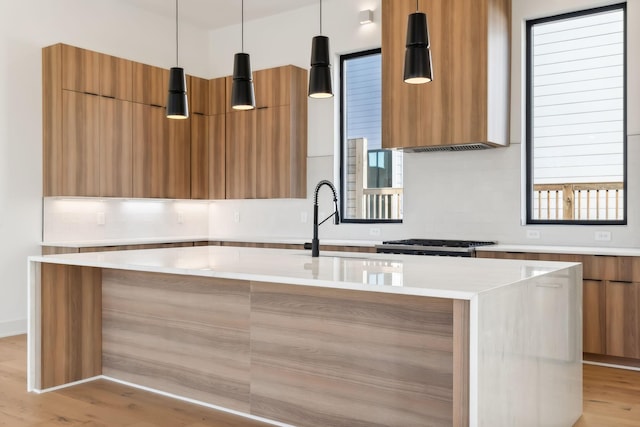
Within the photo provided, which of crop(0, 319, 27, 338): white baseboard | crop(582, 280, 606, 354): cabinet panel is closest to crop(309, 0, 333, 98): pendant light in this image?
crop(582, 280, 606, 354): cabinet panel

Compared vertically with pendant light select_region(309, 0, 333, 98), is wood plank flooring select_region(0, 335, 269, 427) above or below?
below

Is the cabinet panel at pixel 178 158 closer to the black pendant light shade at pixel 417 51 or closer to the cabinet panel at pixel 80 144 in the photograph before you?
the cabinet panel at pixel 80 144

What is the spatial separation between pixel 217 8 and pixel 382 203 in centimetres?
279

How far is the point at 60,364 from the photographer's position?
12.0ft

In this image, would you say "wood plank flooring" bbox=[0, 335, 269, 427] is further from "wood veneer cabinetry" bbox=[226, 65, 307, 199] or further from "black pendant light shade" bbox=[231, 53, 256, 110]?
"wood veneer cabinetry" bbox=[226, 65, 307, 199]

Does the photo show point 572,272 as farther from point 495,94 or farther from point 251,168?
point 251,168

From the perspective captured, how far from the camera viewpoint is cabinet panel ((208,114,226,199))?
6668 millimetres

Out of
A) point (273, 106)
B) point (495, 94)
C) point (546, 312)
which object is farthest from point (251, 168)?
point (546, 312)

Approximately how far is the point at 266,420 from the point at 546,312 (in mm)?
1458

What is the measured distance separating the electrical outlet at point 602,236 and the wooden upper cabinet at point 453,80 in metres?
1.04

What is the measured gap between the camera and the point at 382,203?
6.08 meters

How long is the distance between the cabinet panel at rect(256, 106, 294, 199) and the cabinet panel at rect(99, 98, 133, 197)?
132 cm

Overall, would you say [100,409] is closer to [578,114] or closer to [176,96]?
[176,96]

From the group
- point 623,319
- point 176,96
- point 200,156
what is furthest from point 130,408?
point 200,156
